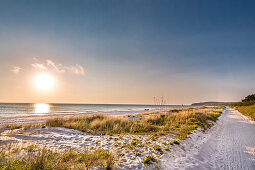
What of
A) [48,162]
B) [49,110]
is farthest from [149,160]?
[49,110]

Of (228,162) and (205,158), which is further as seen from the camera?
(205,158)

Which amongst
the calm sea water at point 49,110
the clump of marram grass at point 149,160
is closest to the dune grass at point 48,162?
the clump of marram grass at point 149,160

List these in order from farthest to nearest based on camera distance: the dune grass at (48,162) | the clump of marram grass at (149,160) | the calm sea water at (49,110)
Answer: the calm sea water at (49,110) → the clump of marram grass at (149,160) → the dune grass at (48,162)

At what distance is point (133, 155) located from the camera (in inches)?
205

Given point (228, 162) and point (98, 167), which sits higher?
point (98, 167)

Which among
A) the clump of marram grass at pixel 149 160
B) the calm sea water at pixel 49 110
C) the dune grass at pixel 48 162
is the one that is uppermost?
the dune grass at pixel 48 162

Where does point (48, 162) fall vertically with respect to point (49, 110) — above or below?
above

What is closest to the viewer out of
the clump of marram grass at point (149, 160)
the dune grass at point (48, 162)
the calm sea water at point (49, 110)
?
the dune grass at point (48, 162)

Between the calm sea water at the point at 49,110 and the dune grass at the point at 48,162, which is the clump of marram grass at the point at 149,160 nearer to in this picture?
the dune grass at the point at 48,162

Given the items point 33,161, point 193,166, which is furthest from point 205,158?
point 33,161

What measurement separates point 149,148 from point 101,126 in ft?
21.2

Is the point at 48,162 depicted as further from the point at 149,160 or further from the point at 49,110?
the point at 49,110

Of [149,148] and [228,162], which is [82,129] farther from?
[228,162]

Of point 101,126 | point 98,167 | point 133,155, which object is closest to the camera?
point 98,167
